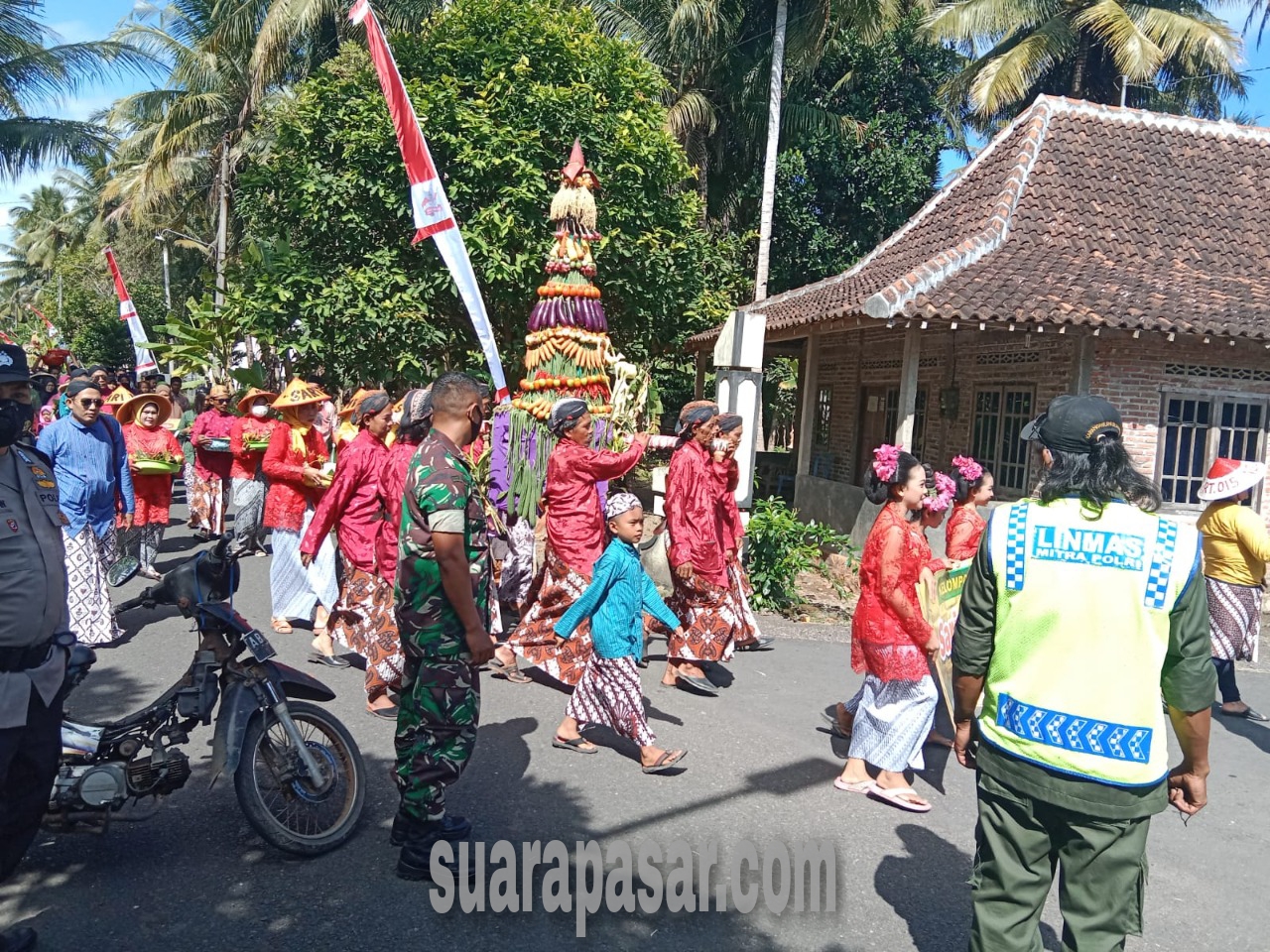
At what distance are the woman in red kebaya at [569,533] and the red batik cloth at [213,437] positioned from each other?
5.66m

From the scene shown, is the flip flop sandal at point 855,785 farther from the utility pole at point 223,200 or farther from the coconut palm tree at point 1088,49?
the utility pole at point 223,200

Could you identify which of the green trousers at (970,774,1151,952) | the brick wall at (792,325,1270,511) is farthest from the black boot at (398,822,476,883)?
A: the brick wall at (792,325,1270,511)

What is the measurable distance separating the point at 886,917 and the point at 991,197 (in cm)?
1059

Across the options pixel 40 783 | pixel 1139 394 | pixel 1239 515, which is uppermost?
pixel 1139 394

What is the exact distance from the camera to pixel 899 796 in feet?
14.6

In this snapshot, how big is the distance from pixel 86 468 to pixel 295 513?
1383 mm

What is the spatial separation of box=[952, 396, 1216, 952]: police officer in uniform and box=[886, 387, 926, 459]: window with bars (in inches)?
441

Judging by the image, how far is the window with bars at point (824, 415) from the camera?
53.4ft

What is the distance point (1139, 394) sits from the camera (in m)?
10.4

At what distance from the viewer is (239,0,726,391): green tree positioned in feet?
43.1

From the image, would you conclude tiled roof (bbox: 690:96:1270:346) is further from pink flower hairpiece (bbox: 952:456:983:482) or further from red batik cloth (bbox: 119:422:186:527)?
red batik cloth (bbox: 119:422:186:527)

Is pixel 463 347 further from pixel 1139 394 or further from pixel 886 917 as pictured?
pixel 886 917

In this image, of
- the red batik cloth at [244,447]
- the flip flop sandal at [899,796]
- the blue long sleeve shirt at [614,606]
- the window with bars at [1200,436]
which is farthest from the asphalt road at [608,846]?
the window with bars at [1200,436]

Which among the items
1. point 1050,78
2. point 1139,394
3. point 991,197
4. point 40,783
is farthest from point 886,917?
point 1050,78
